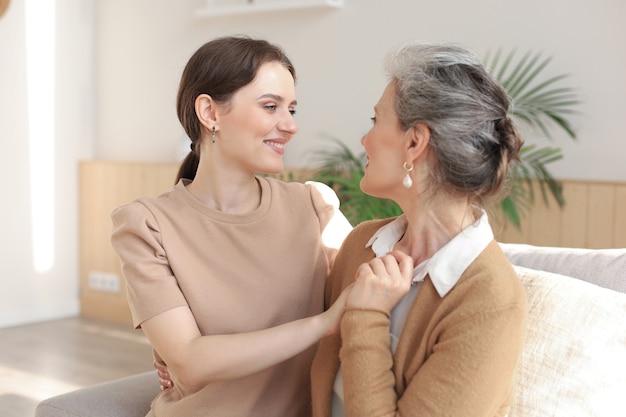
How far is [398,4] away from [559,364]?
3026mm

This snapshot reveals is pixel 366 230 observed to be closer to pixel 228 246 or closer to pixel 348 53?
pixel 228 246

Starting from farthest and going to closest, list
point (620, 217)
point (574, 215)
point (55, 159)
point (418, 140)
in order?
point (55, 159), point (574, 215), point (620, 217), point (418, 140)

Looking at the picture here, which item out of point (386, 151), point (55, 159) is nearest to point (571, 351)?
point (386, 151)

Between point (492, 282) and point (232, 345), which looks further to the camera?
point (232, 345)

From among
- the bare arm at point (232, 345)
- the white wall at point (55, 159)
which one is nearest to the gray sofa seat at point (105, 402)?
the bare arm at point (232, 345)

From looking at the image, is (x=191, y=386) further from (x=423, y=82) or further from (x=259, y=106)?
(x=423, y=82)

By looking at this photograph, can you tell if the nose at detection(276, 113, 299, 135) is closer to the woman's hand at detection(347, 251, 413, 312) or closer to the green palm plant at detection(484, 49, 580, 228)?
the woman's hand at detection(347, 251, 413, 312)

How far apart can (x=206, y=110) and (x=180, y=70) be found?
3.69 meters

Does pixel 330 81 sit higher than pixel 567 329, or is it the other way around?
pixel 330 81

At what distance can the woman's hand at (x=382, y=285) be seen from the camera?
142cm

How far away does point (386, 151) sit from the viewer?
1513mm

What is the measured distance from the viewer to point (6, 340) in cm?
486

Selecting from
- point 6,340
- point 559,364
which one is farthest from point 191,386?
point 6,340

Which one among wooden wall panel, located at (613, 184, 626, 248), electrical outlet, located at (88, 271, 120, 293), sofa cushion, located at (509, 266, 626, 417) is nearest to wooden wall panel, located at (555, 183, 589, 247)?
wooden wall panel, located at (613, 184, 626, 248)
